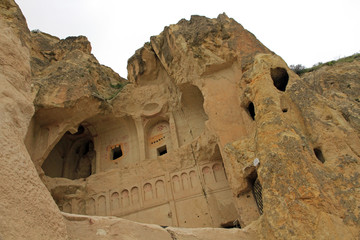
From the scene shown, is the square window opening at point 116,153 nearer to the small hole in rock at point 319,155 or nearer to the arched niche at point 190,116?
the arched niche at point 190,116

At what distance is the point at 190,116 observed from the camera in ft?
46.3

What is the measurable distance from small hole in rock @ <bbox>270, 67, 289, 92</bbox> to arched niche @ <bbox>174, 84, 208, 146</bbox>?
4.76 meters

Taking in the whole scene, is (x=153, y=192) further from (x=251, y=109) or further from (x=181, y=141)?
(x=251, y=109)

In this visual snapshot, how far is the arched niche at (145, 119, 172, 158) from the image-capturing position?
14.0 metres

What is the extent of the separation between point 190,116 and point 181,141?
4.06 ft

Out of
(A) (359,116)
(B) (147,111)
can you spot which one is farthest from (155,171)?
(A) (359,116)

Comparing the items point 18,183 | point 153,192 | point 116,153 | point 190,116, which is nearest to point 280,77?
point 190,116

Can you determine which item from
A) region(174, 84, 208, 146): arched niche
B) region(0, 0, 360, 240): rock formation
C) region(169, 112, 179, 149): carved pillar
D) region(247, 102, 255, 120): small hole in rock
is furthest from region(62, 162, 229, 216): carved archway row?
region(247, 102, 255, 120): small hole in rock

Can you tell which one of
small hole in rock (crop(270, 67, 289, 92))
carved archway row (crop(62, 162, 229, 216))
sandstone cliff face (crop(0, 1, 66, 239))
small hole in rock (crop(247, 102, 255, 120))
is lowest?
sandstone cliff face (crop(0, 1, 66, 239))

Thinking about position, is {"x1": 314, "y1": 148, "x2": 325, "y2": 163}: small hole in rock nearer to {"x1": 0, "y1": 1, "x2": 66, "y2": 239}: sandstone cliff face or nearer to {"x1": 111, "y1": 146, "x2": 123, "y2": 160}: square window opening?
{"x1": 0, "y1": 1, "x2": 66, "y2": 239}: sandstone cliff face

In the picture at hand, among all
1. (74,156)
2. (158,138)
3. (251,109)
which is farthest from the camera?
(74,156)

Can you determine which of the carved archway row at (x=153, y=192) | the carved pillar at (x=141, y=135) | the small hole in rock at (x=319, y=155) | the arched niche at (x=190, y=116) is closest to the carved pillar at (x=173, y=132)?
the arched niche at (x=190, y=116)

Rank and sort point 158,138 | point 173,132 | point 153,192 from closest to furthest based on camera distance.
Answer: point 153,192 → point 173,132 → point 158,138

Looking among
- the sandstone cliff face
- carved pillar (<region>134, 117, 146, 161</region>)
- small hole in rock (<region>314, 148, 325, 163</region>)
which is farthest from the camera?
carved pillar (<region>134, 117, 146, 161</region>)
